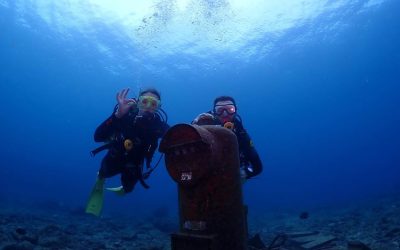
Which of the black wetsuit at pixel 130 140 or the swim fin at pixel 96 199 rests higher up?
the black wetsuit at pixel 130 140

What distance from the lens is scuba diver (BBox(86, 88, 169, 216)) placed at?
17.2 feet

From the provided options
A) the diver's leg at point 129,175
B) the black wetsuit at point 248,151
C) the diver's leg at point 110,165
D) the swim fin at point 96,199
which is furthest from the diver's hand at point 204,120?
the swim fin at point 96,199

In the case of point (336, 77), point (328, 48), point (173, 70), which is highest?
point (336, 77)

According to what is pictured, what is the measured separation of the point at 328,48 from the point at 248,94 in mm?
26295

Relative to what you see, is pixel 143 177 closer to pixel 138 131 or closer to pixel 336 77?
pixel 138 131

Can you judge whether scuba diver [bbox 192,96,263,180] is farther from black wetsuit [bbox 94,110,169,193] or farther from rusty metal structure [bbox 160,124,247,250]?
rusty metal structure [bbox 160,124,247,250]

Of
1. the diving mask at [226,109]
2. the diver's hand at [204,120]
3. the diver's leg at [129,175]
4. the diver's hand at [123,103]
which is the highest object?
the diver's hand at [123,103]

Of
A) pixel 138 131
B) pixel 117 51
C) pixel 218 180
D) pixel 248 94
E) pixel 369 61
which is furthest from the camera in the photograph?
pixel 248 94

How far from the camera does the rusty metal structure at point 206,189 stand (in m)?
2.78

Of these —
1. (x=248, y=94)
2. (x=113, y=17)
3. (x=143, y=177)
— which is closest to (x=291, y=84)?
(x=248, y=94)

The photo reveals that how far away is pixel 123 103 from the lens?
199 inches

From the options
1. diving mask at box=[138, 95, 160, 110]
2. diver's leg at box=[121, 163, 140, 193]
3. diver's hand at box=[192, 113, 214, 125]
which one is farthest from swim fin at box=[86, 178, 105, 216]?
diver's hand at box=[192, 113, 214, 125]

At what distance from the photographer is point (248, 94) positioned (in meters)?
71.7

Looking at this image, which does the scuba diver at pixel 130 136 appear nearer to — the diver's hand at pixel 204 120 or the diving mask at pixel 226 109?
the diving mask at pixel 226 109
